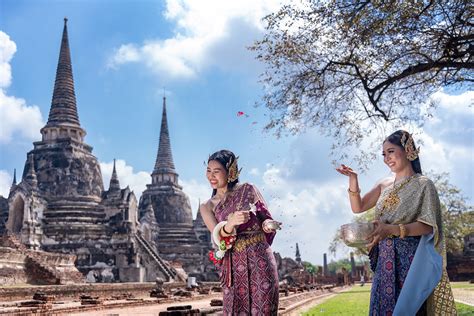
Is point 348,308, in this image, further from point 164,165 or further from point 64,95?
point 164,165

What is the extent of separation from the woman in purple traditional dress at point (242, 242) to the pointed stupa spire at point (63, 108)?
128ft

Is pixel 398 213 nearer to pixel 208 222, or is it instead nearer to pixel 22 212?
pixel 208 222

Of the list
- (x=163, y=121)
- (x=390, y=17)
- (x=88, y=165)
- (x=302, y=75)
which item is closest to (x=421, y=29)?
(x=390, y=17)

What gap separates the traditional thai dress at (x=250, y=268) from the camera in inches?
186

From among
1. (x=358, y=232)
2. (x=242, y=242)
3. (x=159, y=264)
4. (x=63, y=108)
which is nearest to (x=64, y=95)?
Answer: (x=63, y=108)

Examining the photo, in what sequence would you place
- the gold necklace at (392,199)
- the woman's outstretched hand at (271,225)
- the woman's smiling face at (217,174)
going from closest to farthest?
the woman's outstretched hand at (271,225) < the gold necklace at (392,199) < the woman's smiling face at (217,174)

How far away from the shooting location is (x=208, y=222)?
5188 mm

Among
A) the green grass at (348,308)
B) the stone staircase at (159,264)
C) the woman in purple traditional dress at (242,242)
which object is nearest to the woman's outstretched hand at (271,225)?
the woman in purple traditional dress at (242,242)

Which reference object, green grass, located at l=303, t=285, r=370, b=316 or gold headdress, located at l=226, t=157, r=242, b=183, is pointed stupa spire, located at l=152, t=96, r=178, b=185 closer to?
green grass, located at l=303, t=285, r=370, b=316

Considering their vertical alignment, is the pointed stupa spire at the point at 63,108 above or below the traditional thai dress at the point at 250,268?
above

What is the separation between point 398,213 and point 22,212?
35.6 metres

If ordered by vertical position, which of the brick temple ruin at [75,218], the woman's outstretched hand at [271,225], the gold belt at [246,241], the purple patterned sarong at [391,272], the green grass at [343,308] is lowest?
the green grass at [343,308]

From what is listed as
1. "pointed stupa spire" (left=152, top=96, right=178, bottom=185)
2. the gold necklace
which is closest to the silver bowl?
the gold necklace

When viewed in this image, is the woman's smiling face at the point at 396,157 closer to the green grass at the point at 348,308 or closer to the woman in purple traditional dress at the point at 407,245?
the woman in purple traditional dress at the point at 407,245
